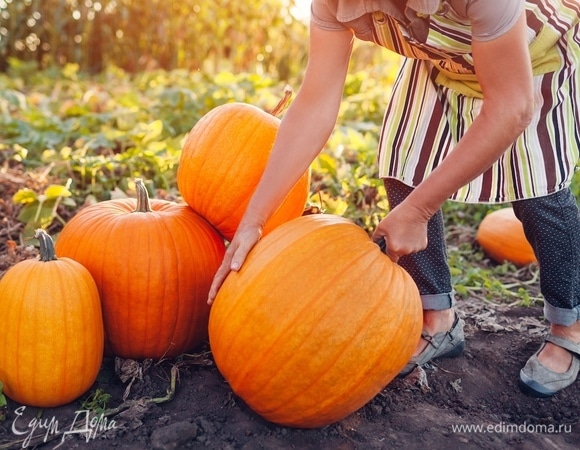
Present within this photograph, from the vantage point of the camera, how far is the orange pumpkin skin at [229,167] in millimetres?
2510

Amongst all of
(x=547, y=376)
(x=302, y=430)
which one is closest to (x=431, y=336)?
(x=547, y=376)

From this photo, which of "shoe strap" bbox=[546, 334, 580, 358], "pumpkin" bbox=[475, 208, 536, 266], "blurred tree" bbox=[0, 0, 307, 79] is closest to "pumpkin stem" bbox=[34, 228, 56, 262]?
"shoe strap" bbox=[546, 334, 580, 358]

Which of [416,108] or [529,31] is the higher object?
[529,31]

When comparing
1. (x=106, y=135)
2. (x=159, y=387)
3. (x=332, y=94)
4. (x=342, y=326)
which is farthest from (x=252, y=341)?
(x=106, y=135)

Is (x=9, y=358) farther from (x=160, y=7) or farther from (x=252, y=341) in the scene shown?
(x=160, y=7)

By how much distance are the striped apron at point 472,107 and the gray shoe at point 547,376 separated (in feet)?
2.01

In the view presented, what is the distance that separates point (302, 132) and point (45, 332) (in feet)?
3.21

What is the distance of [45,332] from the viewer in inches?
81.8

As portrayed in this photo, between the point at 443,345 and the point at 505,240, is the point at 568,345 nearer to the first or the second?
the point at 443,345

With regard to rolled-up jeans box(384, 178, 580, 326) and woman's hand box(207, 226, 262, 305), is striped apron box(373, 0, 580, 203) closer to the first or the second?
rolled-up jeans box(384, 178, 580, 326)

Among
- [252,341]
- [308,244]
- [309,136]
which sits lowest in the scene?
[252,341]

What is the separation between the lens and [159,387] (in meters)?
2.29

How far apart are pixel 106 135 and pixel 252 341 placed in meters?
2.61

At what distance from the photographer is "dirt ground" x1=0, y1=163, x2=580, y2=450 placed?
2.03 metres
